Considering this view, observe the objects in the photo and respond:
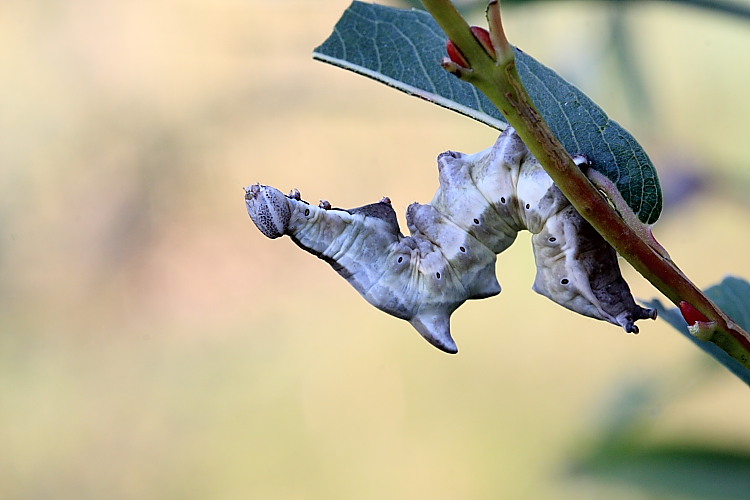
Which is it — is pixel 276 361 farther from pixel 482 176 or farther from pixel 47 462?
pixel 482 176

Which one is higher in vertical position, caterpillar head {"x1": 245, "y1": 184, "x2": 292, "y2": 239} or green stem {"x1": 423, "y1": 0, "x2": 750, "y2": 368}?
green stem {"x1": 423, "y1": 0, "x2": 750, "y2": 368}

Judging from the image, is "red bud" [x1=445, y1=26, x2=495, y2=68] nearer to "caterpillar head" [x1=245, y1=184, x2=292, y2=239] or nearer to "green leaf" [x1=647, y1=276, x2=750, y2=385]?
"caterpillar head" [x1=245, y1=184, x2=292, y2=239]

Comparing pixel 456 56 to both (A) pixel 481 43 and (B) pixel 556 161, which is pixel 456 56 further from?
(B) pixel 556 161

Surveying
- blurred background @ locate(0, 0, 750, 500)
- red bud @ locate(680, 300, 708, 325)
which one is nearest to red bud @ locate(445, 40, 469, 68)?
red bud @ locate(680, 300, 708, 325)

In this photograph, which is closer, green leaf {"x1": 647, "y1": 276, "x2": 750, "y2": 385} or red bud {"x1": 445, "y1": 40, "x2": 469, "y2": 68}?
red bud {"x1": 445, "y1": 40, "x2": 469, "y2": 68}

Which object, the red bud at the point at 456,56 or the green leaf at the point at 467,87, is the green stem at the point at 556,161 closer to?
the red bud at the point at 456,56

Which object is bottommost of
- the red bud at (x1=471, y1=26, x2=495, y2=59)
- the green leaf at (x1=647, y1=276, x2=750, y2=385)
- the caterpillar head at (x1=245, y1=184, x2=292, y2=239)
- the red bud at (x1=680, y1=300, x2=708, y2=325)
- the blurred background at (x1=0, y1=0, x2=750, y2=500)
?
the caterpillar head at (x1=245, y1=184, x2=292, y2=239)

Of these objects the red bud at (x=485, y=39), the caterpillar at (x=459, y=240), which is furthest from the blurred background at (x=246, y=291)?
the red bud at (x=485, y=39)
